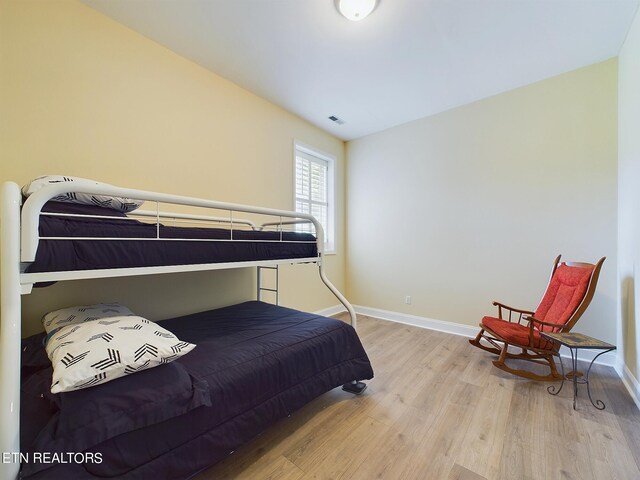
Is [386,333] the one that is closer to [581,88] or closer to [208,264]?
[208,264]

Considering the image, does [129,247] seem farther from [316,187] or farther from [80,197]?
[316,187]

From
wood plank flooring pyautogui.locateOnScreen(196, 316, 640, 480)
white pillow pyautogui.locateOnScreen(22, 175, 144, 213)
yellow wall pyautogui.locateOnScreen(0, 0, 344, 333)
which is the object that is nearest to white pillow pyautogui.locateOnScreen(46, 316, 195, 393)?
white pillow pyautogui.locateOnScreen(22, 175, 144, 213)

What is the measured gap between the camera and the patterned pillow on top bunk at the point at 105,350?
885 millimetres

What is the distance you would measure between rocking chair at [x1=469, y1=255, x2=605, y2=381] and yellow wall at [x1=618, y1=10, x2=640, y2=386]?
0.72 ft

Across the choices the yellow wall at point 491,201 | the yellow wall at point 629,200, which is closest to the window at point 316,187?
the yellow wall at point 491,201

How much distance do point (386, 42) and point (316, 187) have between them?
6.65ft

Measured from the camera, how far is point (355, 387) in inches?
77.1

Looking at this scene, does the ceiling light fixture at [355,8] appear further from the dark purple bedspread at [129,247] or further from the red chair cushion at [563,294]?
the red chair cushion at [563,294]

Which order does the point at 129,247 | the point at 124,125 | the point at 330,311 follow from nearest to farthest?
the point at 129,247 → the point at 124,125 → the point at 330,311

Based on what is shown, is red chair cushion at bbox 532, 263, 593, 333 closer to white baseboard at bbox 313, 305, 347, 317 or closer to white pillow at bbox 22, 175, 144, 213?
white baseboard at bbox 313, 305, 347, 317

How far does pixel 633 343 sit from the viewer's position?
6.29 feet

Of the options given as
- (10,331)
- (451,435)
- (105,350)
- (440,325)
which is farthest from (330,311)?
(10,331)

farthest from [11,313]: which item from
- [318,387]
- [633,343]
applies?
[633,343]

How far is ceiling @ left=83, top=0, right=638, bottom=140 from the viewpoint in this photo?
6.14 feet
